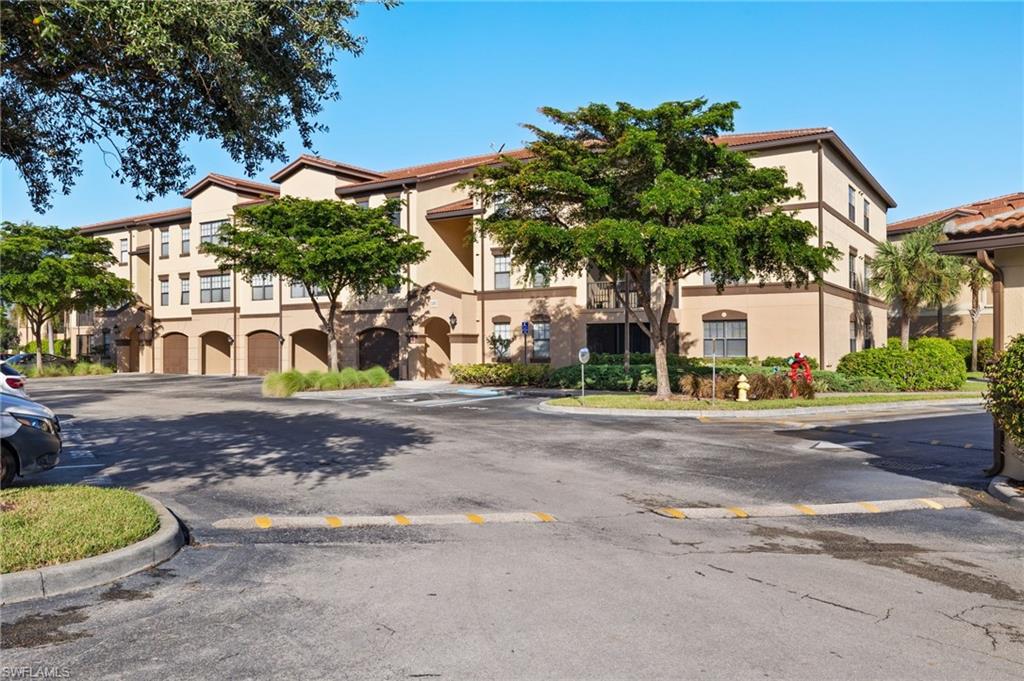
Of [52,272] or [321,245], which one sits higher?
[52,272]

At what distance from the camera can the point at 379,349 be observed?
125ft

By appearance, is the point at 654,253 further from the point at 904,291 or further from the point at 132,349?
the point at 132,349

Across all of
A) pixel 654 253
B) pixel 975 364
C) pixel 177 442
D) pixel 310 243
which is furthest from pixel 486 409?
pixel 975 364

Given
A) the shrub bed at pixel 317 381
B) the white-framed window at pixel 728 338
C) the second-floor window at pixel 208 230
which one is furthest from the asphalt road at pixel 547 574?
the second-floor window at pixel 208 230

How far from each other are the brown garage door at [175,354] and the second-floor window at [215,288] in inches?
143

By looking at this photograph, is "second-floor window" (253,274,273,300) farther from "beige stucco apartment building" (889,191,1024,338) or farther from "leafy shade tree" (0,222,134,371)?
"beige stucco apartment building" (889,191,1024,338)

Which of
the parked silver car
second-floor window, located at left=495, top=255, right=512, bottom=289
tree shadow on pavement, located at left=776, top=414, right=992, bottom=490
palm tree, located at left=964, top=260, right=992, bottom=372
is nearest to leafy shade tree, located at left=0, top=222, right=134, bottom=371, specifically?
second-floor window, located at left=495, top=255, right=512, bottom=289

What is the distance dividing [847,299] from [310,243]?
23.2m

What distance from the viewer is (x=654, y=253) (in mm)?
19375

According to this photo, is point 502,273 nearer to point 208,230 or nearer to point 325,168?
point 325,168

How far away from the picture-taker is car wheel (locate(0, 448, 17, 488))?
8376mm

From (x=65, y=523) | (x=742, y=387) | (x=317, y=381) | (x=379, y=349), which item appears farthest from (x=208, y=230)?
(x=65, y=523)

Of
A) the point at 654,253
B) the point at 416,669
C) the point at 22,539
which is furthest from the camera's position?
the point at 654,253

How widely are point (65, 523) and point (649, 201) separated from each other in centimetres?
1501
